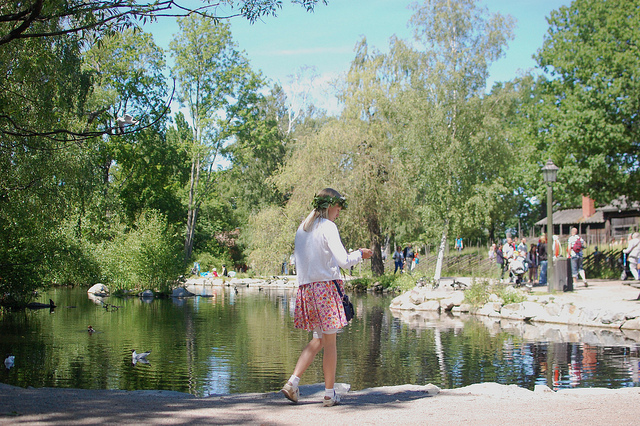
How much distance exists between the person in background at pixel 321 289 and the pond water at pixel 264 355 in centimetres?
235

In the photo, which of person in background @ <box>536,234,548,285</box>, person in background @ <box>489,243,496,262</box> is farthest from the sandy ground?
person in background @ <box>489,243,496,262</box>

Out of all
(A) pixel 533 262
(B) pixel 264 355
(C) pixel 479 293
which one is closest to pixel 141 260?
(C) pixel 479 293

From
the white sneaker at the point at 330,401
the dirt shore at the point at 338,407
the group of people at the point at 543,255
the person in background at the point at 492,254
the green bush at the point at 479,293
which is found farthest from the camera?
the person in background at the point at 492,254

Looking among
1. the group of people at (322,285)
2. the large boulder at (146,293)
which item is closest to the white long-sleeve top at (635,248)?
→ the group of people at (322,285)

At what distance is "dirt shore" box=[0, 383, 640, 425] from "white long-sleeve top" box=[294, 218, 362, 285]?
1194 millimetres

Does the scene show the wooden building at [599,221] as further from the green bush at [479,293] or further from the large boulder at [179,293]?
the large boulder at [179,293]

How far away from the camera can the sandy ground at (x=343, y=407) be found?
191 inches

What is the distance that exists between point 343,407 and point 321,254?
1.39 metres

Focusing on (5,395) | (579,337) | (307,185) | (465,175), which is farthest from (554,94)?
(5,395)

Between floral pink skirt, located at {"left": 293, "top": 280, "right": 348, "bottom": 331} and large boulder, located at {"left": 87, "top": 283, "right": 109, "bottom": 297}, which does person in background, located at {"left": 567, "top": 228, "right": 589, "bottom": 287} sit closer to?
floral pink skirt, located at {"left": 293, "top": 280, "right": 348, "bottom": 331}

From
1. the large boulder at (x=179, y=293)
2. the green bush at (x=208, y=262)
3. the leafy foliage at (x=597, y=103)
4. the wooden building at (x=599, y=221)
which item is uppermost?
the leafy foliage at (x=597, y=103)

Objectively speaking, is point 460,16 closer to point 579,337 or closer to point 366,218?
point 366,218

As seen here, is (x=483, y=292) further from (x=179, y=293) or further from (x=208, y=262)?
(x=208, y=262)

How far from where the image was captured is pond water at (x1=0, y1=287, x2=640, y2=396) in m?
8.41
